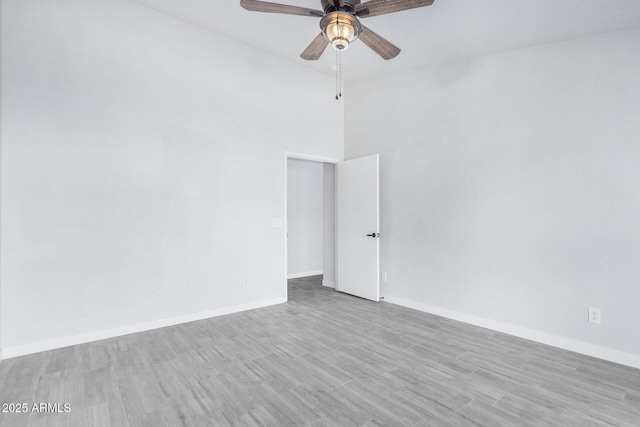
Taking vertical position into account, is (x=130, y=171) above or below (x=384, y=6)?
below

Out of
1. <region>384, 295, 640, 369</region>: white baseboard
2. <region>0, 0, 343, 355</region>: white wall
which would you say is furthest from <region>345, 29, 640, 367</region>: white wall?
<region>0, 0, 343, 355</region>: white wall

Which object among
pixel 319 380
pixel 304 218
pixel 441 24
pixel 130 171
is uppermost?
pixel 441 24

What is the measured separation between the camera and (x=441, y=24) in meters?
3.11

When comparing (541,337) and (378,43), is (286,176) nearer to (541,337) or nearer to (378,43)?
(378,43)

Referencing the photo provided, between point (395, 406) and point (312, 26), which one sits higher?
point (312, 26)

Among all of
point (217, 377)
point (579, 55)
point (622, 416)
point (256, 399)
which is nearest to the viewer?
point (622, 416)

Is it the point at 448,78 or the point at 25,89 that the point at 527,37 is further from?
the point at 25,89

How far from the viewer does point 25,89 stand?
2.72 metres

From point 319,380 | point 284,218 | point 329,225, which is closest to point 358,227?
point 329,225

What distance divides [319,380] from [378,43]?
2.66 metres

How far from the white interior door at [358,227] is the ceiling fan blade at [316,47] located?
6.28 feet

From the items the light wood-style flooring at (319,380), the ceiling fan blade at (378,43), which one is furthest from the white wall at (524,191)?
the ceiling fan blade at (378,43)

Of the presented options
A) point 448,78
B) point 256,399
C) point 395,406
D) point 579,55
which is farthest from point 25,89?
point 579,55

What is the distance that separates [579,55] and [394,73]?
206cm
